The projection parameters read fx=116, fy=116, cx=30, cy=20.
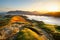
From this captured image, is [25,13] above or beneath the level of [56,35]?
above

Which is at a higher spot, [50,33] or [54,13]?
[54,13]

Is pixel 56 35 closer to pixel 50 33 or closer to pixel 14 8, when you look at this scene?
pixel 50 33

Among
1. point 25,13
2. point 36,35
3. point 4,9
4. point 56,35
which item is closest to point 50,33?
point 56,35

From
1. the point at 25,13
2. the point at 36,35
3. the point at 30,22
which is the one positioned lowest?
the point at 36,35

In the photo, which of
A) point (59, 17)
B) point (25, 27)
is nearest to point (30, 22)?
point (25, 27)

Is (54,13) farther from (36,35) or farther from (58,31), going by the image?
(36,35)

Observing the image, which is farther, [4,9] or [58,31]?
[4,9]

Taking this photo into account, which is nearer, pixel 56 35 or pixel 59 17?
pixel 56 35

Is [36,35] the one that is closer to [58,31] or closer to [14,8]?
[58,31]
